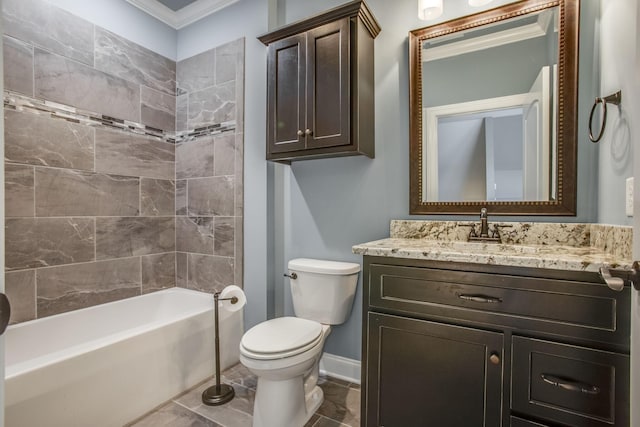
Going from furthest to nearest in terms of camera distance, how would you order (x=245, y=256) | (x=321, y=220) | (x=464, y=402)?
(x=245, y=256), (x=321, y=220), (x=464, y=402)

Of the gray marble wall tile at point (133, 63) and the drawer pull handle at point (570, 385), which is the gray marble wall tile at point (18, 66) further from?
the drawer pull handle at point (570, 385)

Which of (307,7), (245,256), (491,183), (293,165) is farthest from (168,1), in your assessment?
(491,183)

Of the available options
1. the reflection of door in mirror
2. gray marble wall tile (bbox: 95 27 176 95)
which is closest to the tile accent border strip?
gray marble wall tile (bbox: 95 27 176 95)

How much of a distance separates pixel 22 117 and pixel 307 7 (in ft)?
6.34

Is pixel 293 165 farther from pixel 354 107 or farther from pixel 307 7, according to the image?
pixel 307 7

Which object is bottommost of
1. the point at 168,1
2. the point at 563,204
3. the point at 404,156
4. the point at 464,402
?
the point at 464,402

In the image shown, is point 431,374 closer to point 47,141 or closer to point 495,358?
point 495,358

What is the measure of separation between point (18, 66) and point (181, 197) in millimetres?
1284

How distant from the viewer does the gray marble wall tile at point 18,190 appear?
1.84 meters

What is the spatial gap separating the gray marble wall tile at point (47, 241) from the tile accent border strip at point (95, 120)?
0.68 m

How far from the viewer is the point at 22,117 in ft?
6.18

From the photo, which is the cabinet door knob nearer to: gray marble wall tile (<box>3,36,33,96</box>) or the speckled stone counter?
the speckled stone counter

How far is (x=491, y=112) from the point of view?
1.62 m

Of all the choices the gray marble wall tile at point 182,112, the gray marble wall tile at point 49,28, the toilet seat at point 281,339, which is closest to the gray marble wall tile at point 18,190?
the gray marble wall tile at point 49,28
